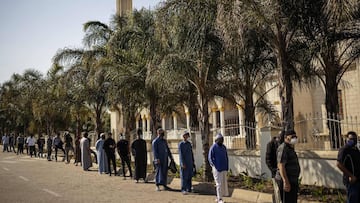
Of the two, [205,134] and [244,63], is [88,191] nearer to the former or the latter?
[205,134]

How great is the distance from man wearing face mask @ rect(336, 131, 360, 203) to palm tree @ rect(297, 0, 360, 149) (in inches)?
113

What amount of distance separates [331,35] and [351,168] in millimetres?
5321

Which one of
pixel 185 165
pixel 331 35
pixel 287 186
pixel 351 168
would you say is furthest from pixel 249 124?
pixel 287 186

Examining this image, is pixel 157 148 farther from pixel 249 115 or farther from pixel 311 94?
pixel 311 94

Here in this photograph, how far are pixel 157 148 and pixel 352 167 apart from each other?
20.7 ft

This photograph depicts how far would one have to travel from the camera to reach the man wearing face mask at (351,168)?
23.7ft

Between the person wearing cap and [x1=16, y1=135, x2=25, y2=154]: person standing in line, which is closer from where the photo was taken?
the person wearing cap

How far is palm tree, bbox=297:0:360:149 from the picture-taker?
9.20 meters

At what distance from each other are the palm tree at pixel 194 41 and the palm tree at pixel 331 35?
2.54 metres

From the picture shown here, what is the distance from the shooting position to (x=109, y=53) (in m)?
18.8

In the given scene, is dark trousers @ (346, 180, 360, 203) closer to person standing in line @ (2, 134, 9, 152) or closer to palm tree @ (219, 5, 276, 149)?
palm tree @ (219, 5, 276, 149)

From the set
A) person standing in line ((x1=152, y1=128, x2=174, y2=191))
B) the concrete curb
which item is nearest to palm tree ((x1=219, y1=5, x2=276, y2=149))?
person standing in line ((x1=152, y1=128, x2=174, y2=191))

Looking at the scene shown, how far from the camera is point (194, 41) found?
42.1ft

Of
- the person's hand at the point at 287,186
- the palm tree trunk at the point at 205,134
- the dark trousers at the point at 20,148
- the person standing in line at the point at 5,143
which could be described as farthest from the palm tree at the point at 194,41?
the person standing in line at the point at 5,143
